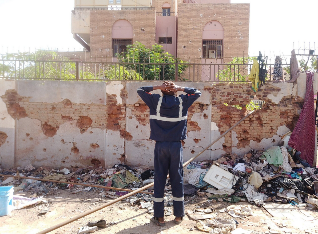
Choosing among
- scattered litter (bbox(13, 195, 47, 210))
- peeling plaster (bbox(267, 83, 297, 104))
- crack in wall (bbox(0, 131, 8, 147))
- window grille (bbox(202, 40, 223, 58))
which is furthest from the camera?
window grille (bbox(202, 40, 223, 58))

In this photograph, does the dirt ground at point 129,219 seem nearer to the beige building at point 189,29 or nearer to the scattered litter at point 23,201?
the scattered litter at point 23,201

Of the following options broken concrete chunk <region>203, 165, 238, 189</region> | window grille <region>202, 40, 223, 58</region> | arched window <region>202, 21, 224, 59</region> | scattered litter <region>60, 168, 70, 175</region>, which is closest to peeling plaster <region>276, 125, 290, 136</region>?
broken concrete chunk <region>203, 165, 238, 189</region>

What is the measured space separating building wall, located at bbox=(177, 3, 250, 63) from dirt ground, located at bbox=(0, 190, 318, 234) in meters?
14.4

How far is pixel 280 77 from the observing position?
256 inches

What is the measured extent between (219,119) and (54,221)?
4.17 m

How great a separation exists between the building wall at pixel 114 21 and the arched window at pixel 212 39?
11.8ft

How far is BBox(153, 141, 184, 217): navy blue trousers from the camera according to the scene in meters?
3.82

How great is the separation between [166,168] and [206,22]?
1626 cm

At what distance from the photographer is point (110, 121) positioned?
6.52 m

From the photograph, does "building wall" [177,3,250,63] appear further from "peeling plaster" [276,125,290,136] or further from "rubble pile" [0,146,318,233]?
"rubble pile" [0,146,318,233]

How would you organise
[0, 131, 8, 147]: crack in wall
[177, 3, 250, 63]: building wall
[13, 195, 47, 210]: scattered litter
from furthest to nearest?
[177, 3, 250, 63]: building wall < [0, 131, 8, 147]: crack in wall < [13, 195, 47, 210]: scattered litter

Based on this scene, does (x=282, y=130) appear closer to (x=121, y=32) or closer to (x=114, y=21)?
(x=121, y=32)

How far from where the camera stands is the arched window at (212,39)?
18.2 meters

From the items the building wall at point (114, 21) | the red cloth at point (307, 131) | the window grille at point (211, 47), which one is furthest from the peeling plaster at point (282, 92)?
the building wall at point (114, 21)
